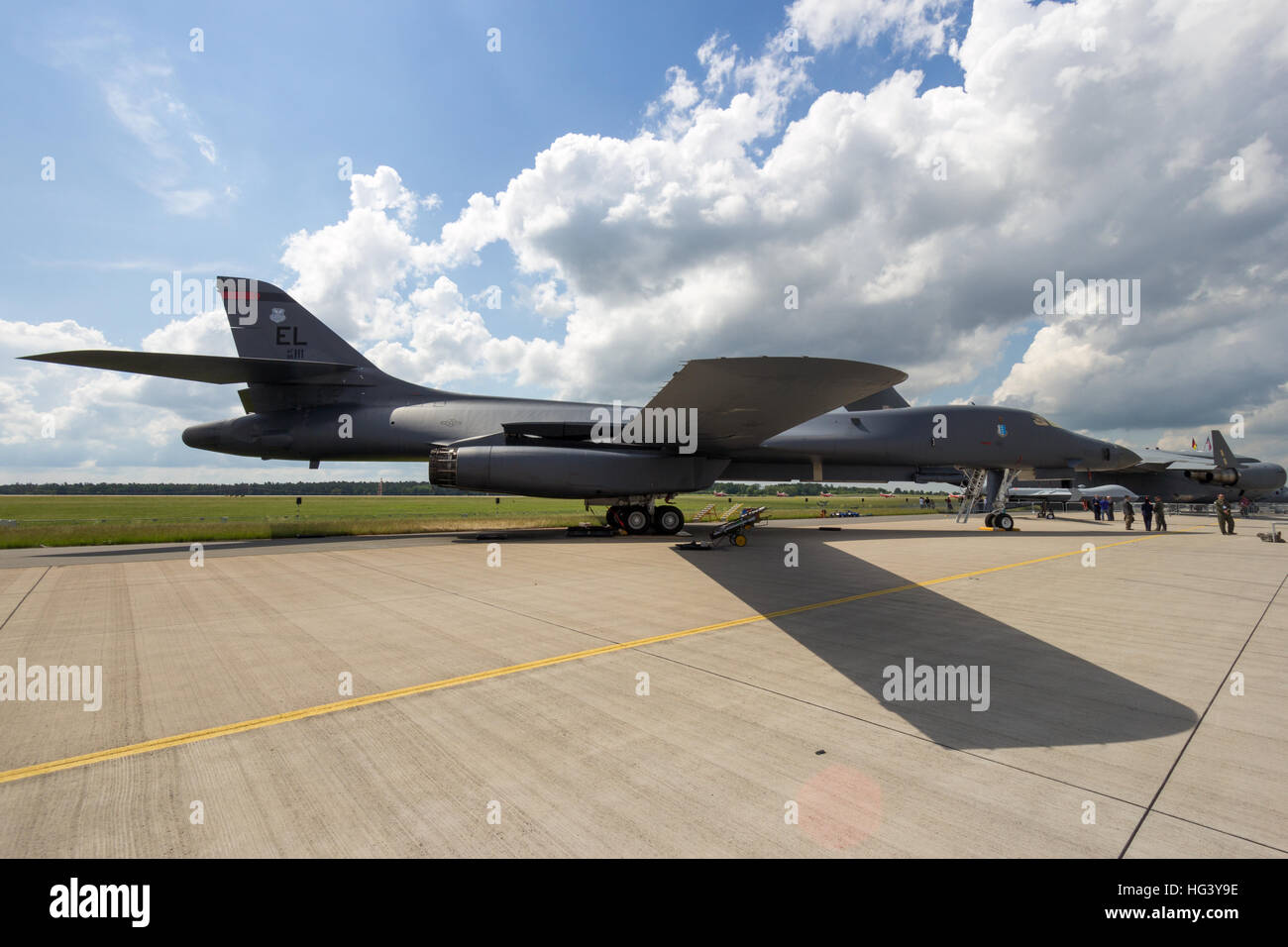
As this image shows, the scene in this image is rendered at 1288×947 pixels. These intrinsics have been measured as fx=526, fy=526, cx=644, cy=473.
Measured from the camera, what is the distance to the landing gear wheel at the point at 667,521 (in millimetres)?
15875

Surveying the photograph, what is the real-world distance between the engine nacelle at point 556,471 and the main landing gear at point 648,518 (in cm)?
127

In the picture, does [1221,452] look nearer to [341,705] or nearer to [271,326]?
[341,705]

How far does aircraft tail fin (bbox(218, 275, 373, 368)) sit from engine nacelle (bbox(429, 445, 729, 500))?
5816 millimetres

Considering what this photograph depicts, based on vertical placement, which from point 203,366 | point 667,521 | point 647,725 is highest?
point 203,366

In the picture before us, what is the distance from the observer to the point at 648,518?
15.8 metres

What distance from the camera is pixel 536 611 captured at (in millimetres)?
6371

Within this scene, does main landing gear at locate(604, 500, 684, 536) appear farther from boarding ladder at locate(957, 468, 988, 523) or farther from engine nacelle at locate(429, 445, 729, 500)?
boarding ladder at locate(957, 468, 988, 523)

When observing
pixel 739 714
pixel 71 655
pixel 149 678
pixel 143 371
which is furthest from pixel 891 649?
pixel 143 371

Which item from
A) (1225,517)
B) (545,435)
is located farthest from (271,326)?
(1225,517)

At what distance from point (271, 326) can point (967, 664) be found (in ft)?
63.7

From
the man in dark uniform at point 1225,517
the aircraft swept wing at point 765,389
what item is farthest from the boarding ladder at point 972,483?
the aircraft swept wing at point 765,389

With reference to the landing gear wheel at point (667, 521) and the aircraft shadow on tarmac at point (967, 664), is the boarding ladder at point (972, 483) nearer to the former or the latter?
the landing gear wheel at point (667, 521)

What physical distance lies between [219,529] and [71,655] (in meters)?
14.7

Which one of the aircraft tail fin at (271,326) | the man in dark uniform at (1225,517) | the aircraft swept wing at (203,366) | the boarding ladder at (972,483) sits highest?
the aircraft tail fin at (271,326)
